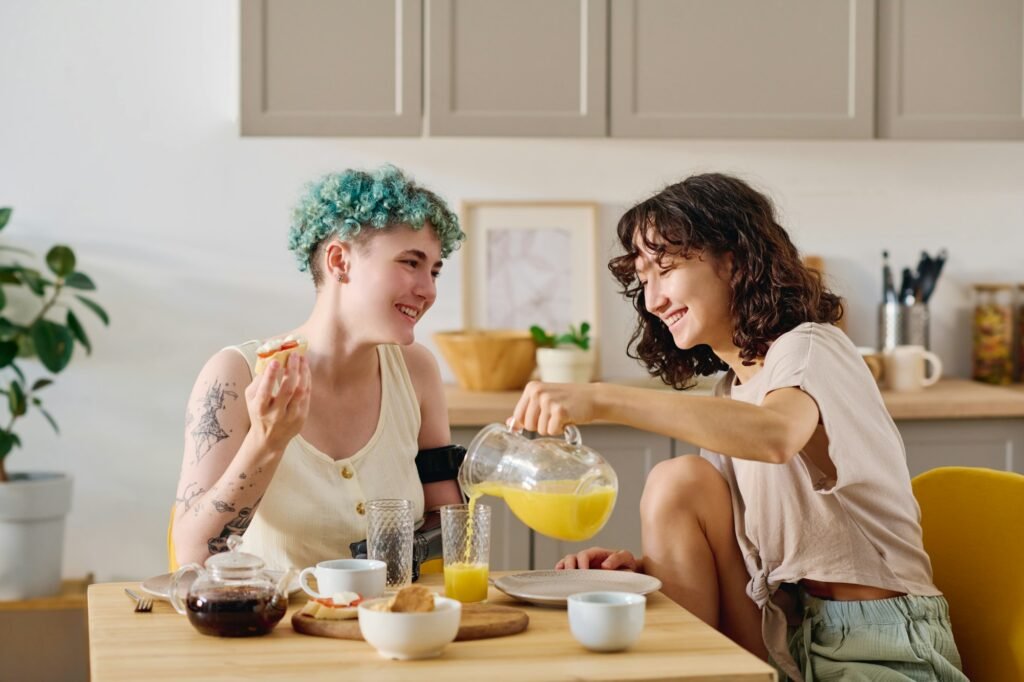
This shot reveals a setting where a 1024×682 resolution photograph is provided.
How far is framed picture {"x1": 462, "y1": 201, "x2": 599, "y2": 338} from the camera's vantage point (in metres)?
3.64

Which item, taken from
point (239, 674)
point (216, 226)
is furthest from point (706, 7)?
point (239, 674)

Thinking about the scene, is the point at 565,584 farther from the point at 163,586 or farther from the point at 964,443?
the point at 964,443

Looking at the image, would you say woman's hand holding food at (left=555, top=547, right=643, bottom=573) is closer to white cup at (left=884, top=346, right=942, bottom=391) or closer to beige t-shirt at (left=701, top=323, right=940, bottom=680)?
beige t-shirt at (left=701, top=323, right=940, bottom=680)

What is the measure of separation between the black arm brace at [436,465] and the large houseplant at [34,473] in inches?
58.1

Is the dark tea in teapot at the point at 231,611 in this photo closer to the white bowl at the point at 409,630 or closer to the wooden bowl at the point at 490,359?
the white bowl at the point at 409,630

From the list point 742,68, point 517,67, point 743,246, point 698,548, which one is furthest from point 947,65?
point 698,548

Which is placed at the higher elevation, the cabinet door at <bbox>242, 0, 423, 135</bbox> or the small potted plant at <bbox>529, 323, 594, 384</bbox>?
the cabinet door at <bbox>242, 0, 423, 135</bbox>

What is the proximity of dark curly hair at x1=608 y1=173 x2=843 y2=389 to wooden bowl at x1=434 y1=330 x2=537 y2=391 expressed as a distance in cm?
128

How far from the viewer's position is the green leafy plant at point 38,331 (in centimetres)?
318

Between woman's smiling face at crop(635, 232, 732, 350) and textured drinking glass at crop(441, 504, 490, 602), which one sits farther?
woman's smiling face at crop(635, 232, 732, 350)

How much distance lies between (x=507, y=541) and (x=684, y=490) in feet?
4.16

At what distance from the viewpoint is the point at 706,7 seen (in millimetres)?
3266

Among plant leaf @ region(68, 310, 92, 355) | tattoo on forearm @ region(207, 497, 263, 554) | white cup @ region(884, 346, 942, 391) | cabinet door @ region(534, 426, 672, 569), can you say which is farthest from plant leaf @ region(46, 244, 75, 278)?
white cup @ region(884, 346, 942, 391)

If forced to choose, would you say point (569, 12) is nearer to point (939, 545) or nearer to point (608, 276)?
point (608, 276)
